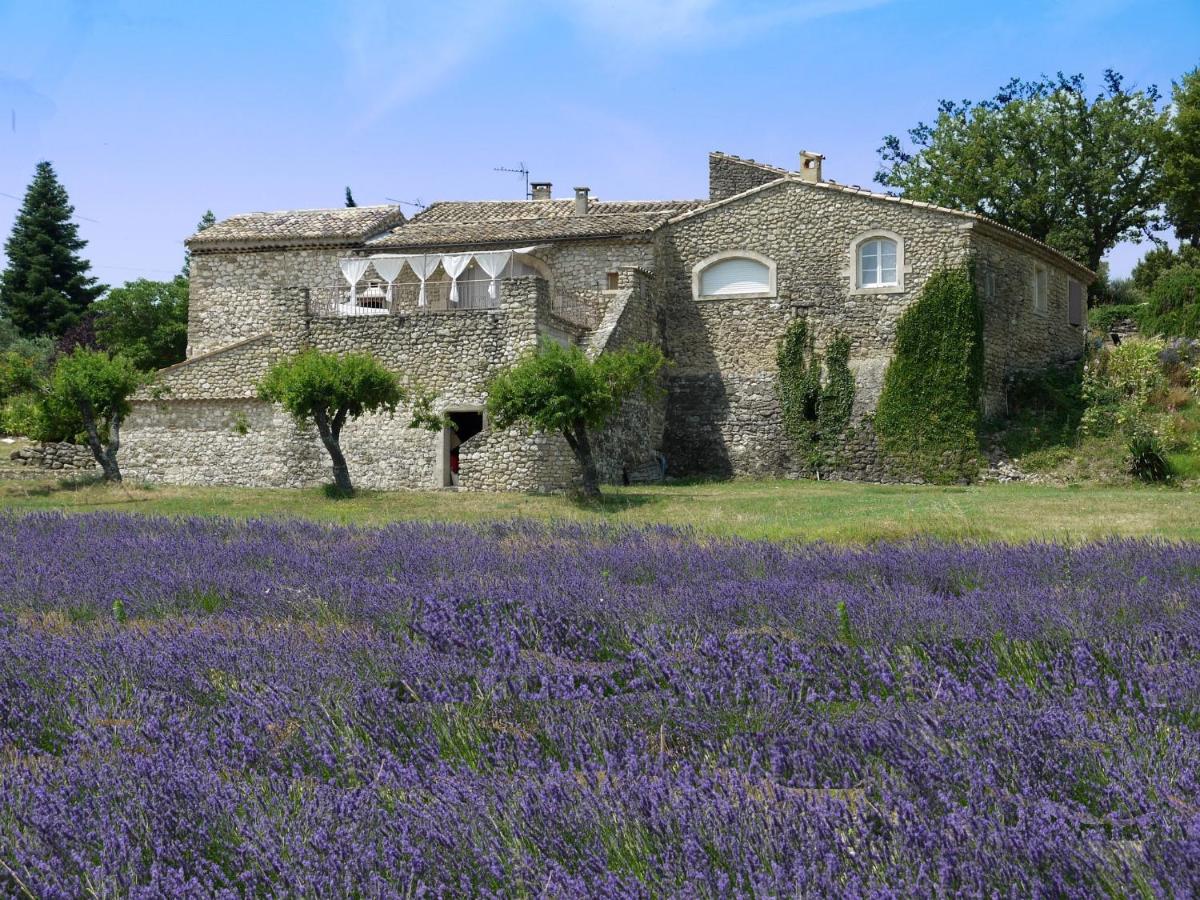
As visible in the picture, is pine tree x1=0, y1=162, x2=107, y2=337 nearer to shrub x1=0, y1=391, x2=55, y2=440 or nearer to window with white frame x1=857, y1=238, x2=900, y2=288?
shrub x1=0, y1=391, x2=55, y2=440

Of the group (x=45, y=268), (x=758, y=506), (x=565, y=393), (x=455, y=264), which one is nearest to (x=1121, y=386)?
(x=758, y=506)

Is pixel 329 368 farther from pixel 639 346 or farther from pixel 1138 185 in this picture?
pixel 1138 185

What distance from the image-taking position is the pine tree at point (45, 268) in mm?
39219

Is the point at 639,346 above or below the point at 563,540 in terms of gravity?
above

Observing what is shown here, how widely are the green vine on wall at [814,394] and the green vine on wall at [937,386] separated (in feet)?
2.68

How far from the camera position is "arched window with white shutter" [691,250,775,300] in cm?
2273

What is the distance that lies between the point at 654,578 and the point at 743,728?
3581mm

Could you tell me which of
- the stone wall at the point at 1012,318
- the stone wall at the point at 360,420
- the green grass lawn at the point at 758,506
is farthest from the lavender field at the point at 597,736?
the stone wall at the point at 1012,318

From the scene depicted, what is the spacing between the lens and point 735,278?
75.3 ft

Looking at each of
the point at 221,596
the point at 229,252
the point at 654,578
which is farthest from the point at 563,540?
the point at 229,252

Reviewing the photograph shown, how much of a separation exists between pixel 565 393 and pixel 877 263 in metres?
7.73

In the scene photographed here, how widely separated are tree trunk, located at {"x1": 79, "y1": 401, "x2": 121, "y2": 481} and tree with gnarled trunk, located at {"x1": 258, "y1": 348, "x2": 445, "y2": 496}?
292 cm

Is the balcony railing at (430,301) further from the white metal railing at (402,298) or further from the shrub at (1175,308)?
the shrub at (1175,308)

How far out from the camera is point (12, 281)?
3975 centimetres
